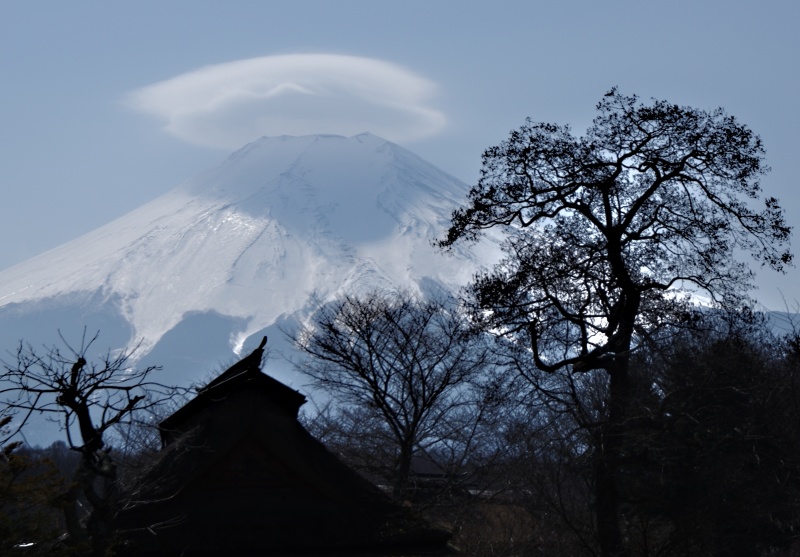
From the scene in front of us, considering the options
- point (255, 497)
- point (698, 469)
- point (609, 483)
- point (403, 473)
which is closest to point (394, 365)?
point (403, 473)

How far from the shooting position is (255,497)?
1766 cm

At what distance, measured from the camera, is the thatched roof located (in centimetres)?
1709

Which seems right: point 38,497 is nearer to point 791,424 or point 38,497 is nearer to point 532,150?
point 532,150

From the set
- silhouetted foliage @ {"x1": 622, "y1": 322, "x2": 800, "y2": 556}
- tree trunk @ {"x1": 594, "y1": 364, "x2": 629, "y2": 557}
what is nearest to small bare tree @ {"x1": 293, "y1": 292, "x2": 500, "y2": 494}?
silhouetted foliage @ {"x1": 622, "y1": 322, "x2": 800, "y2": 556}

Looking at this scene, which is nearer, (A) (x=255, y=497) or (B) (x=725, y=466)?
(A) (x=255, y=497)

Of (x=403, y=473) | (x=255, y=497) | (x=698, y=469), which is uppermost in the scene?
(x=403, y=473)

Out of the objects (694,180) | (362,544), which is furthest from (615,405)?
(362,544)

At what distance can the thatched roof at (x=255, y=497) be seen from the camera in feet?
56.1

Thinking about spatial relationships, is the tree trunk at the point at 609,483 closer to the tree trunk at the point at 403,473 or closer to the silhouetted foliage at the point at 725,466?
the silhouetted foliage at the point at 725,466

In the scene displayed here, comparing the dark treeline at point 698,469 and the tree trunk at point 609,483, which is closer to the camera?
the tree trunk at point 609,483

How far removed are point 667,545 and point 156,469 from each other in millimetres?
10456

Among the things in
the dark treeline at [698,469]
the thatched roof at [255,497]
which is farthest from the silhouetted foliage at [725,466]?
the thatched roof at [255,497]

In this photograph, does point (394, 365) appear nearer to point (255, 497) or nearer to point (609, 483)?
point (609, 483)

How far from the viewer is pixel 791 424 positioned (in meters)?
25.5
